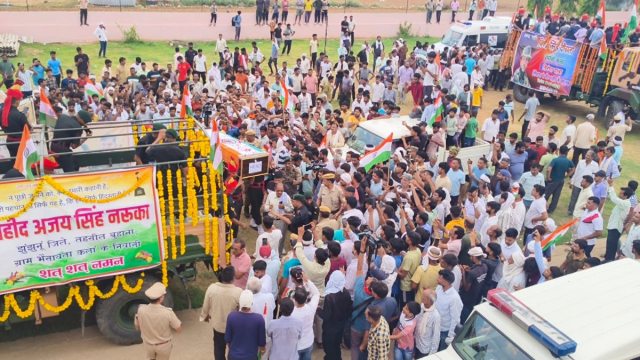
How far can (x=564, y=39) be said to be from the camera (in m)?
18.8

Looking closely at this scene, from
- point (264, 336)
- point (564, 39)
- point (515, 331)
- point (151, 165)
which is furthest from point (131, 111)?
point (564, 39)

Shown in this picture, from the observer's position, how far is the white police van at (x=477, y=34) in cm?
2298

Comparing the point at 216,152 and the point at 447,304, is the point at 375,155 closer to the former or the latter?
the point at 216,152

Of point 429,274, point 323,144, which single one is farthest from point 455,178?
point 429,274

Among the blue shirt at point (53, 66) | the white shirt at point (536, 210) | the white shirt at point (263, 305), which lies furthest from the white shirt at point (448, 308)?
the blue shirt at point (53, 66)

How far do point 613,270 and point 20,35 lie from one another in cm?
2627

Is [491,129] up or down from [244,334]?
up

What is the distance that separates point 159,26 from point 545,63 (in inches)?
764

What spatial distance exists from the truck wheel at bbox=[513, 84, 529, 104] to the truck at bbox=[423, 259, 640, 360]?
15584 millimetres

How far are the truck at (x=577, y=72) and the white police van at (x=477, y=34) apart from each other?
2.21 metres

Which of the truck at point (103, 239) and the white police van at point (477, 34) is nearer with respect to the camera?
the truck at point (103, 239)

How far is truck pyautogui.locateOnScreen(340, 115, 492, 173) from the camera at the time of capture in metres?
12.4

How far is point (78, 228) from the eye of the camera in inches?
288

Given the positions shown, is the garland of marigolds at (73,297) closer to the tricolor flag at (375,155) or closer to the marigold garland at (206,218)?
the marigold garland at (206,218)
